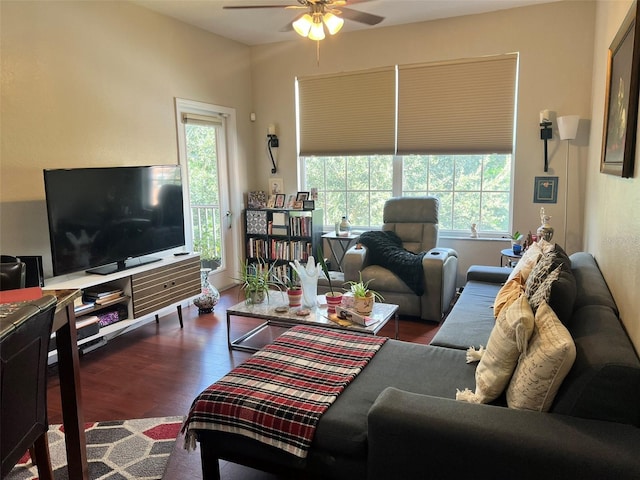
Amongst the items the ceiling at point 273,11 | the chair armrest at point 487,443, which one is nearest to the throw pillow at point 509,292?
the chair armrest at point 487,443

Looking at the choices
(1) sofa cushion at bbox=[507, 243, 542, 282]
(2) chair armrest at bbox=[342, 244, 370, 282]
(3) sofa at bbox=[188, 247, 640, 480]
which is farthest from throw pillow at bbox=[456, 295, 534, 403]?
(2) chair armrest at bbox=[342, 244, 370, 282]

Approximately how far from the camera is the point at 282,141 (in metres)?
5.60

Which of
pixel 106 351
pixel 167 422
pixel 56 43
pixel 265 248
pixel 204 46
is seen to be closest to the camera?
pixel 167 422

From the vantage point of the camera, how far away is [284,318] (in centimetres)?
326

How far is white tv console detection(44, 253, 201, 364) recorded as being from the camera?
3352mm

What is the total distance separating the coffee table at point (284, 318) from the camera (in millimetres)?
3074

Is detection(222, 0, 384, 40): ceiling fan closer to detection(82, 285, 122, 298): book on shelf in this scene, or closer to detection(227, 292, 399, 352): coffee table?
detection(227, 292, 399, 352): coffee table

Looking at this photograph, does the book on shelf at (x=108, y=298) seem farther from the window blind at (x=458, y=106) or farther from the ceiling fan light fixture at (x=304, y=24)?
the window blind at (x=458, y=106)

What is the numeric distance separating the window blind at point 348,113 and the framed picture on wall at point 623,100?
255 centimetres

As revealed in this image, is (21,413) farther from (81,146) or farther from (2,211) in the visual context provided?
(81,146)

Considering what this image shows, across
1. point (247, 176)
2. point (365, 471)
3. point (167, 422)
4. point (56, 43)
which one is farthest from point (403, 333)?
point (56, 43)

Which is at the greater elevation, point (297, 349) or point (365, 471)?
point (297, 349)

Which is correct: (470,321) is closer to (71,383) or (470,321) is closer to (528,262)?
(528,262)

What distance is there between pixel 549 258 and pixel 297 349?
4.32ft
